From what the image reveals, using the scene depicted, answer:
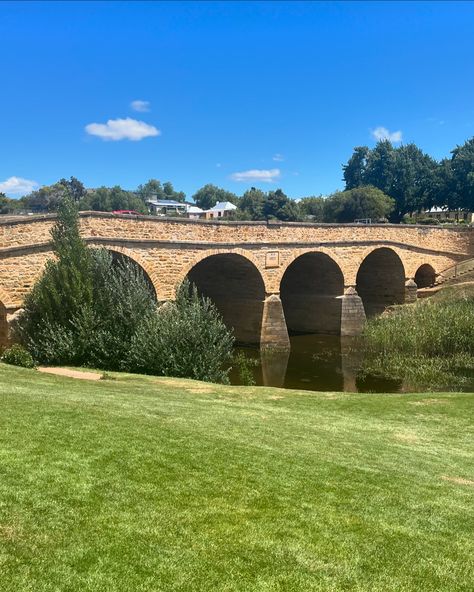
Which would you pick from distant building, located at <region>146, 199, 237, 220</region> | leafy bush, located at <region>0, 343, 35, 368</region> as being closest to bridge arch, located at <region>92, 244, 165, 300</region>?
leafy bush, located at <region>0, 343, 35, 368</region>

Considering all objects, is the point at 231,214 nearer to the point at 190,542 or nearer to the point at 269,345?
the point at 269,345

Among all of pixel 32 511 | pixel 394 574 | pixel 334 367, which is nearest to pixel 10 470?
pixel 32 511

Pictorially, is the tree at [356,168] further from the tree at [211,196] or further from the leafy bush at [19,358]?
the leafy bush at [19,358]

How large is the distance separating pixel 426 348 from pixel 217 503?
851 inches

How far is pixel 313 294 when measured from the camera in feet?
124

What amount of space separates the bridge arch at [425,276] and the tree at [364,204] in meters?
28.3

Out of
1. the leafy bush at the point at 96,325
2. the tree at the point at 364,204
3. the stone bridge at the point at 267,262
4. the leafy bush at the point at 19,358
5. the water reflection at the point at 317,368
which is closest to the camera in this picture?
the leafy bush at the point at 19,358

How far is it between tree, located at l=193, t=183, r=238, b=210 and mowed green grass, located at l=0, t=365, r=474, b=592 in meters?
126

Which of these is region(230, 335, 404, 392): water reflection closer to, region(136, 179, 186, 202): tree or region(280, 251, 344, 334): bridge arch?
region(280, 251, 344, 334): bridge arch

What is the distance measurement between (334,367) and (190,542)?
22.9m

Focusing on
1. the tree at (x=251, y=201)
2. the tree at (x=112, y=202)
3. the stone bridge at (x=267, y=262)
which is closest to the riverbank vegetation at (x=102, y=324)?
the stone bridge at (x=267, y=262)

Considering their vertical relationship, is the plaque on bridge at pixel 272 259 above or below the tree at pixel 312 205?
below

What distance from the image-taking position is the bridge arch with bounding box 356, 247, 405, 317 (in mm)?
39906

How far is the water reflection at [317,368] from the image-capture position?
2397 centimetres
